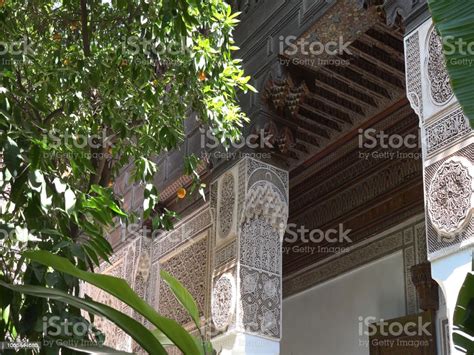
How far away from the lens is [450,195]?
4137 millimetres

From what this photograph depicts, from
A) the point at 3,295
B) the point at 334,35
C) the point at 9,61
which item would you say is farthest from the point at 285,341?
the point at 3,295

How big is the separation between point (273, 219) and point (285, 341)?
228 cm

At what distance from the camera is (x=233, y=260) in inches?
239

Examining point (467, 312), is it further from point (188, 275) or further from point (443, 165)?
point (188, 275)

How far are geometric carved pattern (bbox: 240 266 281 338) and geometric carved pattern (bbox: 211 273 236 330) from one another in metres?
0.08

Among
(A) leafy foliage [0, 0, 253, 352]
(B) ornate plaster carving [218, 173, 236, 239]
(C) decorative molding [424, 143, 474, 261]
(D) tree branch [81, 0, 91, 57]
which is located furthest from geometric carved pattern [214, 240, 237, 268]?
(C) decorative molding [424, 143, 474, 261]

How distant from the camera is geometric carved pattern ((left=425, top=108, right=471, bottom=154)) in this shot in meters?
4.16

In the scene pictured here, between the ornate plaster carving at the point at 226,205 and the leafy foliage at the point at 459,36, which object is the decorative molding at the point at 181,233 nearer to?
the ornate plaster carving at the point at 226,205

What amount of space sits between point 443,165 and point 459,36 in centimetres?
222

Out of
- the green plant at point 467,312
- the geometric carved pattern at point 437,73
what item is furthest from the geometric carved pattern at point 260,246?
the green plant at point 467,312

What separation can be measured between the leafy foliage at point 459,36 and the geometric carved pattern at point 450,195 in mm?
2066

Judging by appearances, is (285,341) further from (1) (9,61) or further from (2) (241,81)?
(1) (9,61)

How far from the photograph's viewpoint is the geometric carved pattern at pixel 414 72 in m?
4.52

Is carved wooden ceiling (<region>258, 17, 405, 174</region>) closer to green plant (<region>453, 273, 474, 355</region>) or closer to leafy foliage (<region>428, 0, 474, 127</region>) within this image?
leafy foliage (<region>428, 0, 474, 127</region>)
